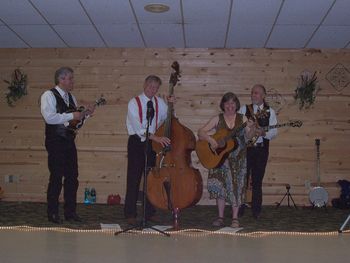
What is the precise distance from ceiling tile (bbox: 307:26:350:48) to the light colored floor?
3000 millimetres

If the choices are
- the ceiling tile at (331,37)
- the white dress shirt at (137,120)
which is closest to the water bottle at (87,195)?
the white dress shirt at (137,120)

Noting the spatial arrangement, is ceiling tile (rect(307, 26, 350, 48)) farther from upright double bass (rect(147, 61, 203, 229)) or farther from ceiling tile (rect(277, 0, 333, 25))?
upright double bass (rect(147, 61, 203, 229))

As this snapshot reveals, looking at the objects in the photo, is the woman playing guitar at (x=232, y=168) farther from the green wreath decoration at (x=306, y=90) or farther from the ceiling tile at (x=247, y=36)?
the green wreath decoration at (x=306, y=90)

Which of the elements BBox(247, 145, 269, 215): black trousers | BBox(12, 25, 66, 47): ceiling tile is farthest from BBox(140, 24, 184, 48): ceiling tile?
BBox(247, 145, 269, 215): black trousers

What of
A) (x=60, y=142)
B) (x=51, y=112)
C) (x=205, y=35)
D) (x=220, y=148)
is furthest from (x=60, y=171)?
(x=205, y=35)

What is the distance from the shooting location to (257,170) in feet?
16.6

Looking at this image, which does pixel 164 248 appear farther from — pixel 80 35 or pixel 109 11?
pixel 80 35

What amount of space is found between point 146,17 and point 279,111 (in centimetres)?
245

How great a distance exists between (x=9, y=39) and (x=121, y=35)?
62.4 inches

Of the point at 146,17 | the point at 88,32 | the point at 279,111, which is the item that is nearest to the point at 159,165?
the point at 146,17

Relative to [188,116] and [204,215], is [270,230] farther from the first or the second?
[188,116]

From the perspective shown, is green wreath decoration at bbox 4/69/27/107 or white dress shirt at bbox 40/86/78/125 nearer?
white dress shirt at bbox 40/86/78/125

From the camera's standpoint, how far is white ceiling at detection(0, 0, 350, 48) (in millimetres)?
5133

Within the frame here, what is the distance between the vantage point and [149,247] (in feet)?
10.3
